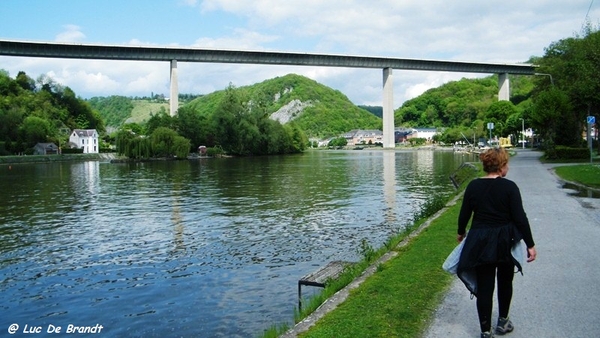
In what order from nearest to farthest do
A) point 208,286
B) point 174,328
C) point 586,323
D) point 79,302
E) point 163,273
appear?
point 586,323
point 174,328
point 79,302
point 208,286
point 163,273

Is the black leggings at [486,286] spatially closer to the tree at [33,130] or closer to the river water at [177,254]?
the river water at [177,254]

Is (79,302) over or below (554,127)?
below

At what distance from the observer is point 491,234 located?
586 centimetres

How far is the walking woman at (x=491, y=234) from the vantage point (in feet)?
19.1

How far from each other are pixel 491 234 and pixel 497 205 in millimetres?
323

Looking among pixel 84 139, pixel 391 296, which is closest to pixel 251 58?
pixel 84 139

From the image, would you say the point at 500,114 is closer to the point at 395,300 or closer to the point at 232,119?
the point at 232,119

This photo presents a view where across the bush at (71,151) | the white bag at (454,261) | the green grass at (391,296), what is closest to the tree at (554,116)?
the green grass at (391,296)

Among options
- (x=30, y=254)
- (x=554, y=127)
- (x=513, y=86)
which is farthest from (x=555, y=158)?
(x=513, y=86)

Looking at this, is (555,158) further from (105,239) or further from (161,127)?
(161,127)

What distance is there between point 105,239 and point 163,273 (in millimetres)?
5683

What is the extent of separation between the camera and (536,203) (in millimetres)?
18500

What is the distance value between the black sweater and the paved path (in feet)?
4.35

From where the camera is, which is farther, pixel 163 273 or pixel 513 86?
pixel 513 86
